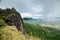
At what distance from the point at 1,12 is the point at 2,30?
35.3 ft

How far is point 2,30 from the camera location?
26.0 meters

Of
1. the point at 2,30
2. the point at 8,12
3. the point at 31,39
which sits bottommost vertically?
the point at 31,39

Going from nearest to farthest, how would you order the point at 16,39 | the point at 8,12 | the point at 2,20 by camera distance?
the point at 16,39 < the point at 2,20 < the point at 8,12

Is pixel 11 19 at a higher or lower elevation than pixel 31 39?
higher

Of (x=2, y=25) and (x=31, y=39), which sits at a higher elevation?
(x=2, y=25)

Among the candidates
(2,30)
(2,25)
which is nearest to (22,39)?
(2,30)

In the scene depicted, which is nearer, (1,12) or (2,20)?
(2,20)

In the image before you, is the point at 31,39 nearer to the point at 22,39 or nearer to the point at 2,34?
the point at 22,39

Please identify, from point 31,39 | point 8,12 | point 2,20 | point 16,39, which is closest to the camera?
point 16,39

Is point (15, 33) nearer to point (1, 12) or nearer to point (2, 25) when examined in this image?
point (2, 25)

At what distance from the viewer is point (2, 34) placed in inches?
977

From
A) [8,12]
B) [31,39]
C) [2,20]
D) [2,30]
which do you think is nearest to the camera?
[2,30]

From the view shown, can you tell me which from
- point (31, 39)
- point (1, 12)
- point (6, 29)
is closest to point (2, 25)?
point (6, 29)

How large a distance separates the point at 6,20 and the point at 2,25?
400 cm
